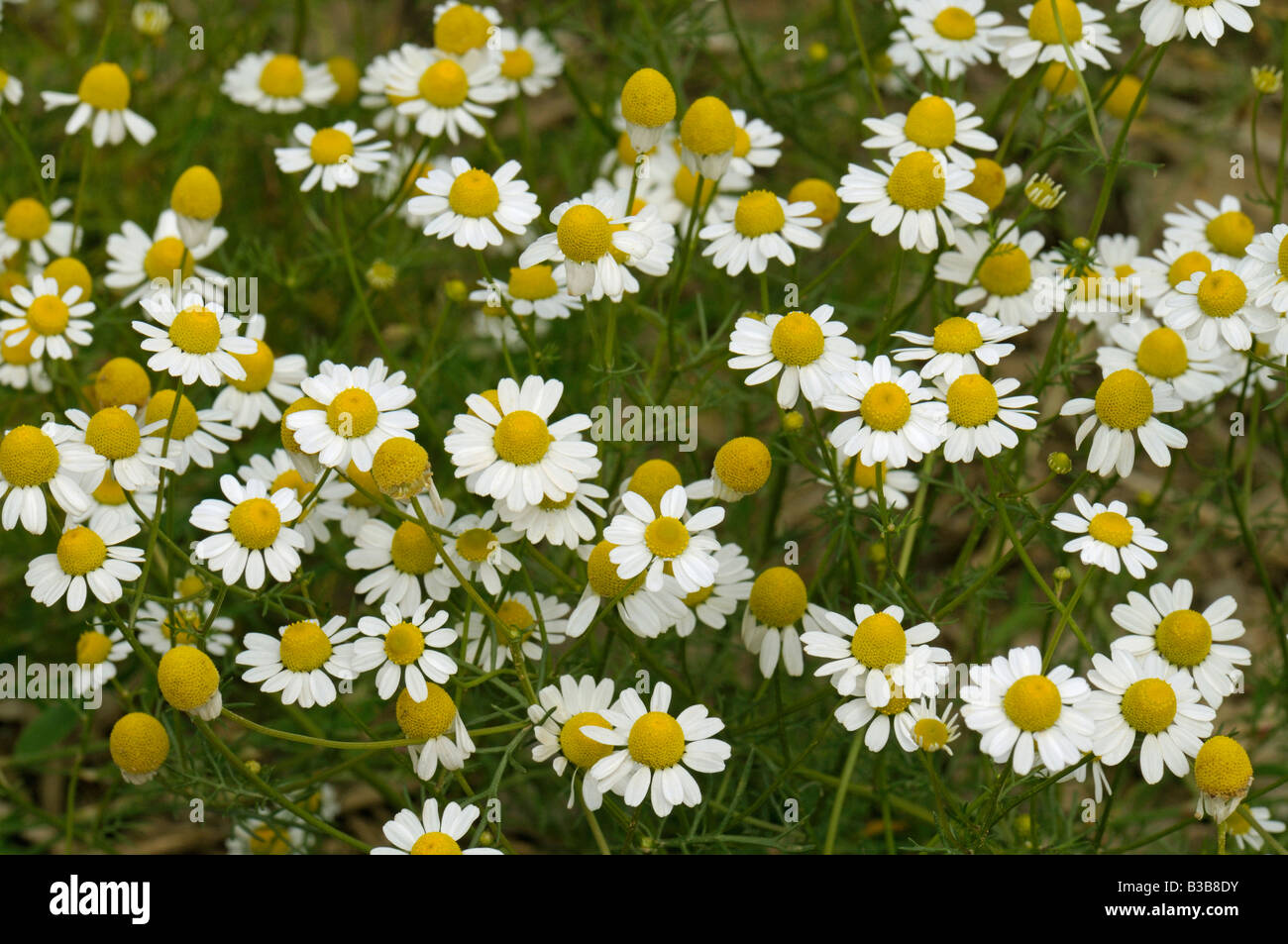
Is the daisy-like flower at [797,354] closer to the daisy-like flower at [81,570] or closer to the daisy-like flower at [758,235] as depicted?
the daisy-like flower at [758,235]

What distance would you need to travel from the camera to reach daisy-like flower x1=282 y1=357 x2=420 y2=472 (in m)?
1.95

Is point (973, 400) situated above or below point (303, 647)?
above

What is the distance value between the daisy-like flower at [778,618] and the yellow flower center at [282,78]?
1.55 meters

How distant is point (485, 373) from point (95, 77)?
99cm

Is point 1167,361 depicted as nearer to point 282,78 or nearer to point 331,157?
point 331,157

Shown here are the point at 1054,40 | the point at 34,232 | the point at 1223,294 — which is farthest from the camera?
the point at 34,232

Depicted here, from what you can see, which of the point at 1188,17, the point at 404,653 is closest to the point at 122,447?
the point at 404,653

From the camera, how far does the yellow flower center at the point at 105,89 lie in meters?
2.69

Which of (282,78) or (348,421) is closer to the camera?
(348,421)

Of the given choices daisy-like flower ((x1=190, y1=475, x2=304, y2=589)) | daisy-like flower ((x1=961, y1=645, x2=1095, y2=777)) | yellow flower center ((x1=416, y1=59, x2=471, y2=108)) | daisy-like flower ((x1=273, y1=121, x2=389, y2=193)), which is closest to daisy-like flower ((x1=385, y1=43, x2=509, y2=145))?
yellow flower center ((x1=416, y1=59, x2=471, y2=108))

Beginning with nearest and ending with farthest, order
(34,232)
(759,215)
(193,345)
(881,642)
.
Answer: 1. (881,642)
2. (193,345)
3. (759,215)
4. (34,232)

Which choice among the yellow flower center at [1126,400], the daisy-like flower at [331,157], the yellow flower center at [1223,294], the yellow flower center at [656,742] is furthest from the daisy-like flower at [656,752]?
the daisy-like flower at [331,157]

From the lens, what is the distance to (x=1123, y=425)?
2.05m

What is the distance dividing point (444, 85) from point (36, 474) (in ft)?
3.60
